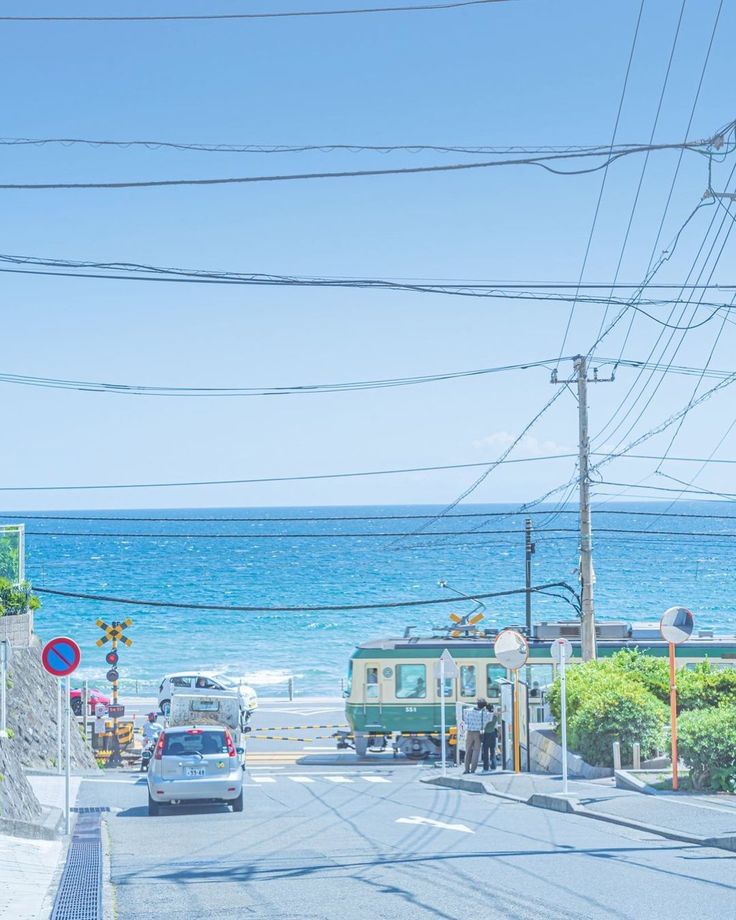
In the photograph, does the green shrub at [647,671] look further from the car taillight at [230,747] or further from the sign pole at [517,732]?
the car taillight at [230,747]

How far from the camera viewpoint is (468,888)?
1061 centimetres

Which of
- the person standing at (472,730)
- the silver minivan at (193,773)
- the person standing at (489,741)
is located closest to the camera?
the silver minivan at (193,773)

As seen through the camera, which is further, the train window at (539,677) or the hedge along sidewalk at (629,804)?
the train window at (539,677)

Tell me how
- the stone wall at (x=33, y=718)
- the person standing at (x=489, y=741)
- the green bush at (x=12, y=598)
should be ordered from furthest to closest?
the green bush at (x=12, y=598) < the stone wall at (x=33, y=718) < the person standing at (x=489, y=741)

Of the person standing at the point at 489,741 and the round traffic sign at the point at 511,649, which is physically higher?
the round traffic sign at the point at 511,649

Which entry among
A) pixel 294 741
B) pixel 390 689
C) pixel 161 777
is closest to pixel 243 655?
pixel 294 741

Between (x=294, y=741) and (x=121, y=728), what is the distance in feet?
21.2

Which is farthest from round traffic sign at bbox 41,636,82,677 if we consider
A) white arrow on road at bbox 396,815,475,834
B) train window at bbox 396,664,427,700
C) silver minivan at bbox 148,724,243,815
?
train window at bbox 396,664,427,700

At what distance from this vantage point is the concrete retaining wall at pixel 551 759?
70.9 ft

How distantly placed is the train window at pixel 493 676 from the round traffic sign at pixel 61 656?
17722mm

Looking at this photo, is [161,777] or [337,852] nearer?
[337,852]

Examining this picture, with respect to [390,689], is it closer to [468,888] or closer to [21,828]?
[21,828]

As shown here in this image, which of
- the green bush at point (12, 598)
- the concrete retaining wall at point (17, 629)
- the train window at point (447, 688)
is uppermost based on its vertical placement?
the green bush at point (12, 598)

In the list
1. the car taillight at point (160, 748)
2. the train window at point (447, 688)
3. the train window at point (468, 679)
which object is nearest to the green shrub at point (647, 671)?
the train window at point (468, 679)
